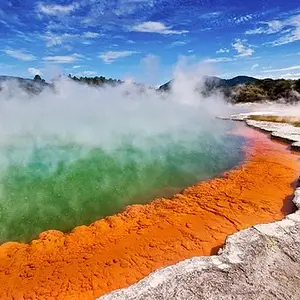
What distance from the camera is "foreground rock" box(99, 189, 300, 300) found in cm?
407

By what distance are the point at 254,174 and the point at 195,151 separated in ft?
14.4

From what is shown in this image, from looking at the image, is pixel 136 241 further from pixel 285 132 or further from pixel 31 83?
pixel 31 83

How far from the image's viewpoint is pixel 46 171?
446 inches

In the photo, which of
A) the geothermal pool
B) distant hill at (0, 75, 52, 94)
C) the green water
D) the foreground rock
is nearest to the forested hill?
the geothermal pool

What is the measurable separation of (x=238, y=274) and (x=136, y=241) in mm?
2440

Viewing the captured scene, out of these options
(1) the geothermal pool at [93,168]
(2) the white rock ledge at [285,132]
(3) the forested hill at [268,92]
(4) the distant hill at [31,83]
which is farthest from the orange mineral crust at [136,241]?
(4) the distant hill at [31,83]

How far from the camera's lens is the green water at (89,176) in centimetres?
768

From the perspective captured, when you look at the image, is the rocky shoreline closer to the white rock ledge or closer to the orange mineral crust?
the orange mineral crust

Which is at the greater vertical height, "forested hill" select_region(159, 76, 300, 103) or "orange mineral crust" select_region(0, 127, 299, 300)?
"forested hill" select_region(159, 76, 300, 103)

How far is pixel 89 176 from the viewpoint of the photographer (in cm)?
1049

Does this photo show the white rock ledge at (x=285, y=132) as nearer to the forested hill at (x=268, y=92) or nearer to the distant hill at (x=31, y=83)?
the forested hill at (x=268, y=92)

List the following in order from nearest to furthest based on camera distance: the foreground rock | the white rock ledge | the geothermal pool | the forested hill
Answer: the foreground rock, the geothermal pool, the white rock ledge, the forested hill

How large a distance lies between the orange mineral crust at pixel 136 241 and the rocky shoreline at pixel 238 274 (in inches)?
29.9

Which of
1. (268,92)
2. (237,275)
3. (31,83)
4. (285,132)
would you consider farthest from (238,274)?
(31,83)
